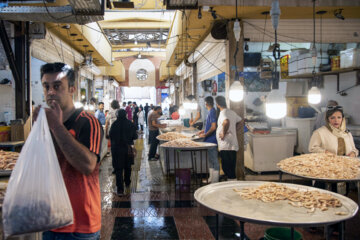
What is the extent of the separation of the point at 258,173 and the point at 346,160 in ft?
13.5

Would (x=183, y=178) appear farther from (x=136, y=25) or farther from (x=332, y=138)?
(x=136, y=25)

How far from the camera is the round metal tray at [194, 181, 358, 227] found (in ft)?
8.28

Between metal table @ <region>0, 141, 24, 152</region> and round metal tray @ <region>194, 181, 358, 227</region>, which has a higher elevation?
metal table @ <region>0, 141, 24, 152</region>

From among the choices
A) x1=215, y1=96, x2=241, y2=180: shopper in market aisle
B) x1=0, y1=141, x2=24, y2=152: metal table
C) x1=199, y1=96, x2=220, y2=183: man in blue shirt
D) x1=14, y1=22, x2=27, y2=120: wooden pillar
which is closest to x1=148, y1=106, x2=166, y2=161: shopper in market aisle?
x1=199, y1=96, x2=220, y2=183: man in blue shirt

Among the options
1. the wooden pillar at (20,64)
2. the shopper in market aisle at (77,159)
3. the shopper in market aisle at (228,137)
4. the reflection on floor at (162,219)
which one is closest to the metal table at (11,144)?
the wooden pillar at (20,64)

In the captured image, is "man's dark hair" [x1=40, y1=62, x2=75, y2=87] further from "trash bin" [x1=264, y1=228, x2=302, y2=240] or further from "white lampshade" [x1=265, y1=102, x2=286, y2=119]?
"trash bin" [x1=264, y1=228, x2=302, y2=240]

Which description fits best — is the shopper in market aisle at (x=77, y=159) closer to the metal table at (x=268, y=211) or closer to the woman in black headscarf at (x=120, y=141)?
the metal table at (x=268, y=211)

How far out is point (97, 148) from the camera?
1.99 metres

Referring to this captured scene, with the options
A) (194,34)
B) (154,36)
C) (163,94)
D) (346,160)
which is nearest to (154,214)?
(346,160)

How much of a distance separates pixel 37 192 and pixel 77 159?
0.98ft

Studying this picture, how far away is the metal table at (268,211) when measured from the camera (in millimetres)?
2520

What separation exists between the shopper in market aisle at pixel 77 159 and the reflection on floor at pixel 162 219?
2.90 metres

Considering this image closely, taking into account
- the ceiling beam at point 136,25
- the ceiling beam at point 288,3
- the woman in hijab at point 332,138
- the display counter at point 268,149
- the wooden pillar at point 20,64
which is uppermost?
the ceiling beam at point 136,25

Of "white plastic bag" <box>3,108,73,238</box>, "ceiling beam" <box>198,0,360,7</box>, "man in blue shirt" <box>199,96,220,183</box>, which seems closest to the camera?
"white plastic bag" <box>3,108,73,238</box>
